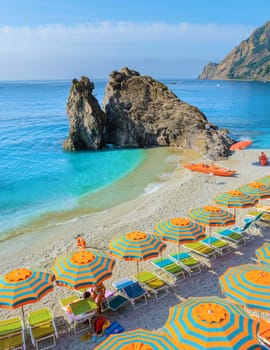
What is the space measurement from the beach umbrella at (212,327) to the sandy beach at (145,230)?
A: 297cm

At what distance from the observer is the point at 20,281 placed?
8961 millimetres

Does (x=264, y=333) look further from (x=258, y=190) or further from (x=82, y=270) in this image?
(x=258, y=190)

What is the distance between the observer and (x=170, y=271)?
11.7 m

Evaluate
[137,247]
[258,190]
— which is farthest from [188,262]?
[258,190]

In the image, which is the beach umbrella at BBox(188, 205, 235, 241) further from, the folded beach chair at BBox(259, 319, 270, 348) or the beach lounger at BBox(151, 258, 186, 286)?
the folded beach chair at BBox(259, 319, 270, 348)

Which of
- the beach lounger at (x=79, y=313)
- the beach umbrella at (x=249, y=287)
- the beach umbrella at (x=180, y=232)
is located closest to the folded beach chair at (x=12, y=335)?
the beach lounger at (x=79, y=313)

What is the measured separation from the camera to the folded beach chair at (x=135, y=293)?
10406mm

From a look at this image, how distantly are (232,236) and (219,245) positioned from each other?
3.26 feet

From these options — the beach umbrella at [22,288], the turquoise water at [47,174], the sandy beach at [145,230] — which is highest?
the beach umbrella at [22,288]

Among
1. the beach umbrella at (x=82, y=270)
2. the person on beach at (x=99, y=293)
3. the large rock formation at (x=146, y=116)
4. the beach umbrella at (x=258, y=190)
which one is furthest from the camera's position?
the large rock formation at (x=146, y=116)

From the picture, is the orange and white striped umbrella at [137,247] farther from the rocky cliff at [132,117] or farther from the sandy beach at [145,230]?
the rocky cliff at [132,117]

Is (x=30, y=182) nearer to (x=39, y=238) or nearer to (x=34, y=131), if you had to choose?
(x=39, y=238)

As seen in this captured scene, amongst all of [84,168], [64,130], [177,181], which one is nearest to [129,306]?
[177,181]

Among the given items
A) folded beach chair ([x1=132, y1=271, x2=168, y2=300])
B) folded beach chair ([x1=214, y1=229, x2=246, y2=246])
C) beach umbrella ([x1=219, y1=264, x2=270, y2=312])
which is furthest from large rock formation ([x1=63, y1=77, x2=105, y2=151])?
beach umbrella ([x1=219, y1=264, x2=270, y2=312])
